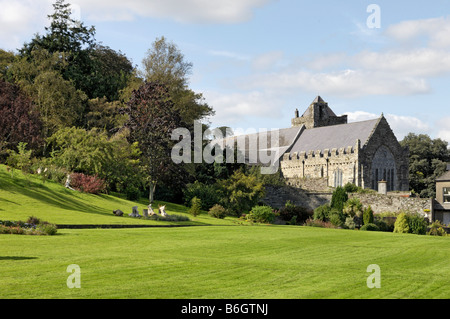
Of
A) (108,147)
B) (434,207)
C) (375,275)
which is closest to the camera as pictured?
(375,275)

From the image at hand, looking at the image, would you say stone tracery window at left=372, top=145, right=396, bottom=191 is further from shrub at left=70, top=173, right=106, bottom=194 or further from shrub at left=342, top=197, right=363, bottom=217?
shrub at left=70, top=173, right=106, bottom=194

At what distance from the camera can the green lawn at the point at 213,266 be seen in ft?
33.7

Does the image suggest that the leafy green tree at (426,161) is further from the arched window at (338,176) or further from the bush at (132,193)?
the bush at (132,193)

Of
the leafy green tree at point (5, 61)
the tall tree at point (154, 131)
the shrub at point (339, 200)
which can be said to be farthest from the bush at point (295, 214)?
the leafy green tree at point (5, 61)

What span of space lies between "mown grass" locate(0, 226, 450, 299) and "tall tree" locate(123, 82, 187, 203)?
1698cm

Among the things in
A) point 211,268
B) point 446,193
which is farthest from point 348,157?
point 211,268

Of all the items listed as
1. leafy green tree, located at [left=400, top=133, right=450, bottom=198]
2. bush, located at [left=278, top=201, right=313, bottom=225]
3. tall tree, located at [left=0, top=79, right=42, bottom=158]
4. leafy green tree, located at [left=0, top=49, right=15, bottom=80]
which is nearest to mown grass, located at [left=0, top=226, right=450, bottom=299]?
bush, located at [left=278, top=201, right=313, bottom=225]

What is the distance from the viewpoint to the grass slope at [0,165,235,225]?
2584 centimetres

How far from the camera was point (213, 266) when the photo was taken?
515 inches

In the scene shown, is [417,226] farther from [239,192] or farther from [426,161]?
[426,161]
